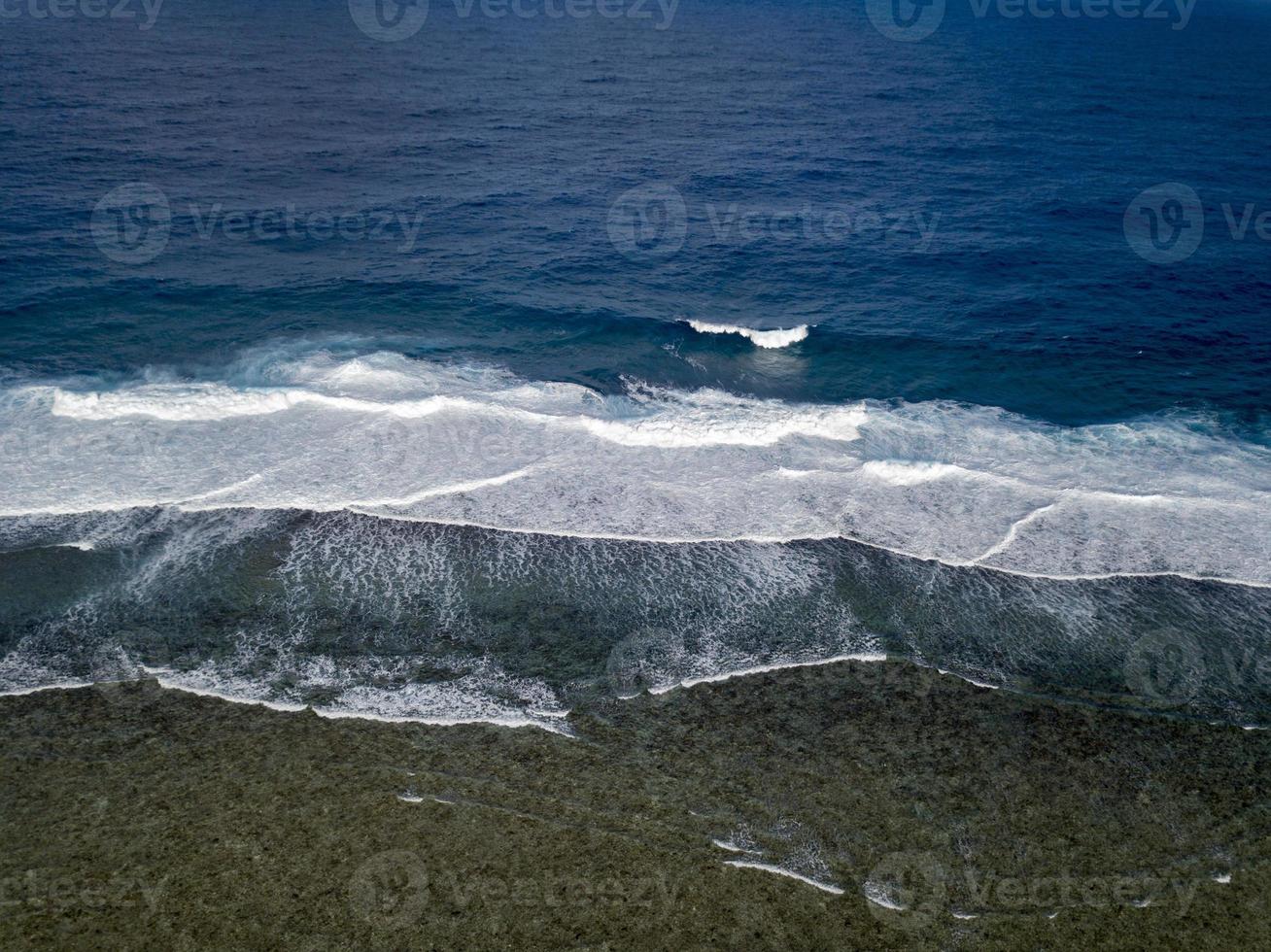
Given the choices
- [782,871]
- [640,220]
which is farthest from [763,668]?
[640,220]

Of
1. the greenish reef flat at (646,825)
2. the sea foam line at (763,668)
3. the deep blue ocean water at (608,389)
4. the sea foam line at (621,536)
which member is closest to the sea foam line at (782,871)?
the greenish reef flat at (646,825)

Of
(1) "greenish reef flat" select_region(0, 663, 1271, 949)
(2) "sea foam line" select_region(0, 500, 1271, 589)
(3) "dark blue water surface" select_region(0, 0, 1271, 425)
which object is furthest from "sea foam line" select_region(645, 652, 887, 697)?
(3) "dark blue water surface" select_region(0, 0, 1271, 425)

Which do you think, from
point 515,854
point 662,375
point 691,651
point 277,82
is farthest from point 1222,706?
point 277,82

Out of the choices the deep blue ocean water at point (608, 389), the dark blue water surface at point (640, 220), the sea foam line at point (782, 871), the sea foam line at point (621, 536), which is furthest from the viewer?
the dark blue water surface at point (640, 220)

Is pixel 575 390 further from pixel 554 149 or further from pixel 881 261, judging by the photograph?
pixel 554 149

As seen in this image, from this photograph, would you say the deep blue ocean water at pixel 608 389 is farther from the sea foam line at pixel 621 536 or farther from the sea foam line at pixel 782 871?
the sea foam line at pixel 782 871

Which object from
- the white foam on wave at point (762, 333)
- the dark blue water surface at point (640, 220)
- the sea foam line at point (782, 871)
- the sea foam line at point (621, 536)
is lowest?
the sea foam line at point (782, 871)
